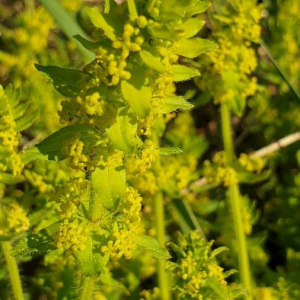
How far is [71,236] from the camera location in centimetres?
168

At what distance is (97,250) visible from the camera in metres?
1.75

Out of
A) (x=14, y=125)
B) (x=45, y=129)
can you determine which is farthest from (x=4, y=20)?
(x=14, y=125)

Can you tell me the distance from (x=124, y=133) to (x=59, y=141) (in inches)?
9.0

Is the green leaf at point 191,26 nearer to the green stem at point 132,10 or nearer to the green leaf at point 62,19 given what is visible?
the green stem at point 132,10

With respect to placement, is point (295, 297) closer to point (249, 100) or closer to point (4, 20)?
point (249, 100)

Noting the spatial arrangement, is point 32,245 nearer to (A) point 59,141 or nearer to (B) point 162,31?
(A) point 59,141

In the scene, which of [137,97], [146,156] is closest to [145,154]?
[146,156]

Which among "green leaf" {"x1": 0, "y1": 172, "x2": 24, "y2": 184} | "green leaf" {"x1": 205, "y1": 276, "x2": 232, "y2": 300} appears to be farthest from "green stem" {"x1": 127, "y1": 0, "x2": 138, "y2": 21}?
"green leaf" {"x1": 205, "y1": 276, "x2": 232, "y2": 300}

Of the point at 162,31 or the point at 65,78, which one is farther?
the point at 65,78

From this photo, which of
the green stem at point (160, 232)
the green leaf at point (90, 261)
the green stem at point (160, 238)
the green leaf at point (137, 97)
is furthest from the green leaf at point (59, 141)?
the green stem at point (160, 238)

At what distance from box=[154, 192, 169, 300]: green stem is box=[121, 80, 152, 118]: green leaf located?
1148mm

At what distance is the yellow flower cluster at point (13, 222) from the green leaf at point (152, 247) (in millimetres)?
580

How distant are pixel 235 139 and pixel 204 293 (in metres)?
2.17

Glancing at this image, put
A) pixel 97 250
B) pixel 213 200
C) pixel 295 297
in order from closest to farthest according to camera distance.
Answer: pixel 97 250
pixel 295 297
pixel 213 200
